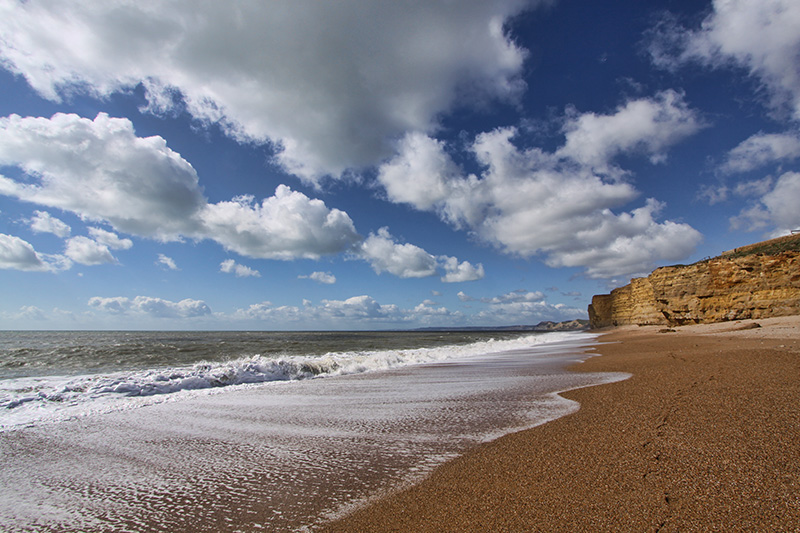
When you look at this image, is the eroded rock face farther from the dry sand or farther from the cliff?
the dry sand

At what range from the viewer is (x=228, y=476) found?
3164 millimetres

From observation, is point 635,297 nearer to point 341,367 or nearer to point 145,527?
point 341,367

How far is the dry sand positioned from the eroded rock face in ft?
82.6

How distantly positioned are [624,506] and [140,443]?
513 centimetres

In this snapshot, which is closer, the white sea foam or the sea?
the sea

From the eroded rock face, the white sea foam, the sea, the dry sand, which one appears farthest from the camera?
the eroded rock face

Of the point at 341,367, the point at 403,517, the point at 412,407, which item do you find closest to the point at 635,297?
the point at 341,367

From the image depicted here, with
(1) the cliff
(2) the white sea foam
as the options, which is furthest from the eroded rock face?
(2) the white sea foam

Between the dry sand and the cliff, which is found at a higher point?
the cliff

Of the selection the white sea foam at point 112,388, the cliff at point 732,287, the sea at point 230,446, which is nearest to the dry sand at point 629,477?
the sea at point 230,446

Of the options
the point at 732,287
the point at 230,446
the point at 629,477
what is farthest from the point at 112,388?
the point at 732,287

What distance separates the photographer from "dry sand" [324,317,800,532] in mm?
2070

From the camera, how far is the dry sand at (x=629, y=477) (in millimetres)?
2070

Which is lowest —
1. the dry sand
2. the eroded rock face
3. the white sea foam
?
the white sea foam
